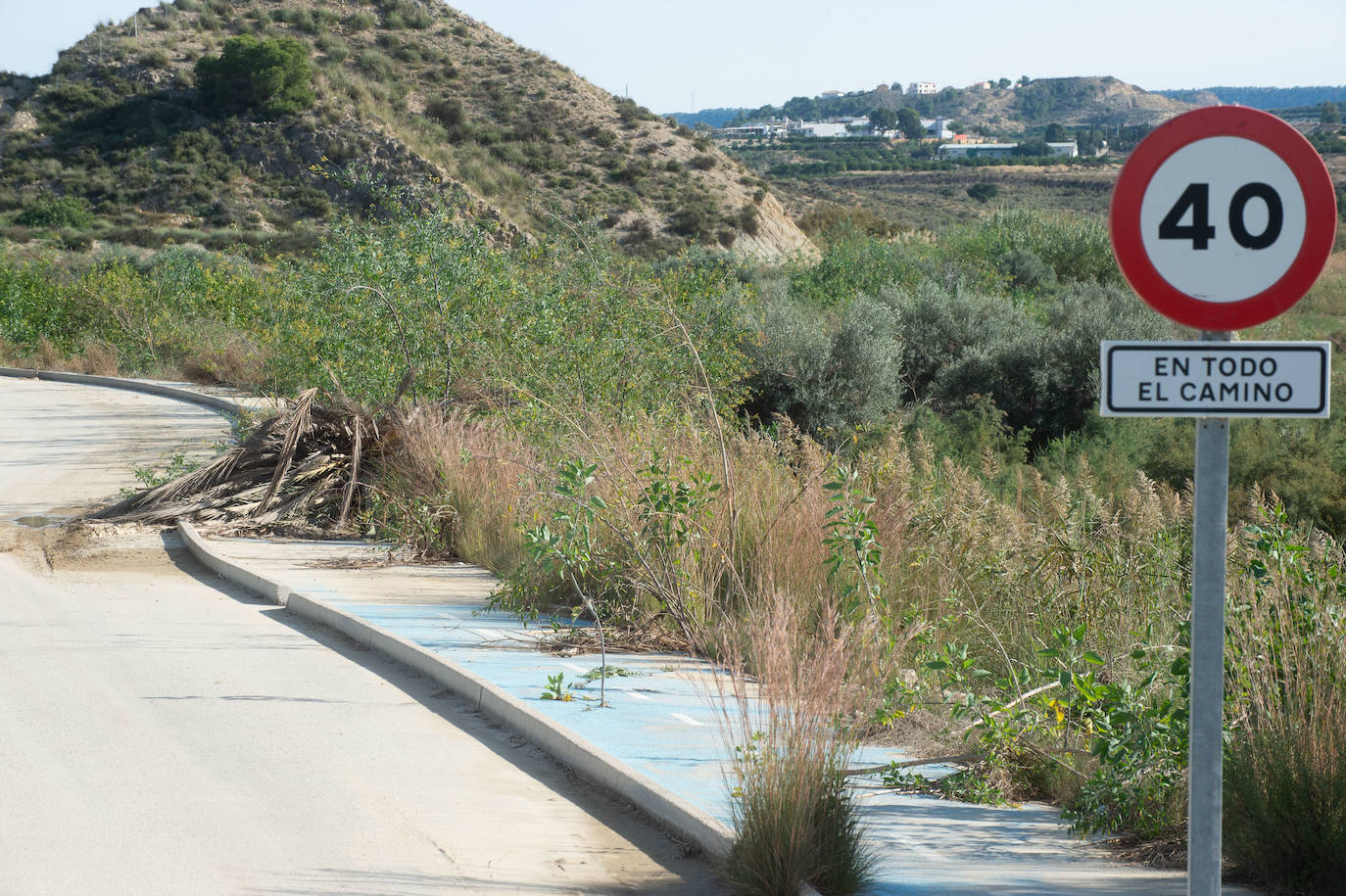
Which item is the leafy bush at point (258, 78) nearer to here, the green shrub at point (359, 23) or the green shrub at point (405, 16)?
the green shrub at point (359, 23)

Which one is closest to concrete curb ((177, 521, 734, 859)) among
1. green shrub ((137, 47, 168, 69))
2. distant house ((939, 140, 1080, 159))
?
green shrub ((137, 47, 168, 69))

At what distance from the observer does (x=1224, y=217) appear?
3369 mm

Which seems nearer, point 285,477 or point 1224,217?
point 1224,217

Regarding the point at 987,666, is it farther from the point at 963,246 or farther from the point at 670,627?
the point at 963,246

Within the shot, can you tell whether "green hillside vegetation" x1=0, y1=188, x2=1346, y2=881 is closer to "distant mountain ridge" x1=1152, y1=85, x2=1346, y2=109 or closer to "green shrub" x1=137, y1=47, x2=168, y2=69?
"green shrub" x1=137, y1=47, x2=168, y2=69

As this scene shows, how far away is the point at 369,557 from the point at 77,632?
282 centimetres

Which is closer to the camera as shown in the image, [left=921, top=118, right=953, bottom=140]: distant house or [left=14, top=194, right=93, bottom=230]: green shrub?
[left=14, top=194, right=93, bottom=230]: green shrub

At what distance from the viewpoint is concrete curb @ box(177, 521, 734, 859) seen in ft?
15.9

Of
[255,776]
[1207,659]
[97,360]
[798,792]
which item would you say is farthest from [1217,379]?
[97,360]

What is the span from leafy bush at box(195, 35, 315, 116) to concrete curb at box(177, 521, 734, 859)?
53.8 metres

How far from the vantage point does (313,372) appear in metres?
15.0

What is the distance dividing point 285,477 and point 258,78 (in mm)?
51747

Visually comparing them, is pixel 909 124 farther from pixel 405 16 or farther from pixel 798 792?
pixel 798 792

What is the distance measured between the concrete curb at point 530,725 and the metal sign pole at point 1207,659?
164 centimetres
